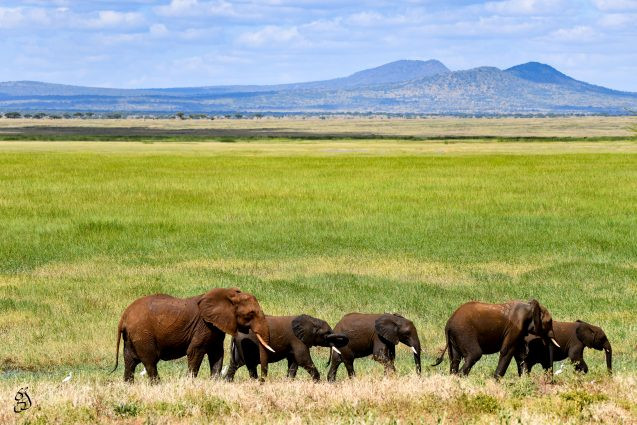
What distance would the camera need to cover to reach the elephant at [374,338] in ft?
46.8

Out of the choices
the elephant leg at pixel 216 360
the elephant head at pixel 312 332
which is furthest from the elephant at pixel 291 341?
the elephant leg at pixel 216 360

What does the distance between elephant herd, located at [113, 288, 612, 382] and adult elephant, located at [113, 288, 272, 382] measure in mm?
12

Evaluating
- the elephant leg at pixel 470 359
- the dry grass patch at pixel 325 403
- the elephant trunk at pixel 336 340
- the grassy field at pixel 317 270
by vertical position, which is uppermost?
the elephant trunk at pixel 336 340

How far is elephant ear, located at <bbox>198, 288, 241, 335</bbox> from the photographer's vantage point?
42.3ft

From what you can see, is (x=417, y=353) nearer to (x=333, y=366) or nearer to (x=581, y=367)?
(x=333, y=366)

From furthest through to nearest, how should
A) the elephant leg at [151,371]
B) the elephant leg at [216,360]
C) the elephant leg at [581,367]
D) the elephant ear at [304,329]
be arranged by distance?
the elephant leg at [581,367], the elephant ear at [304,329], the elephant leg at [216,360], the elephant leg at [151,371]

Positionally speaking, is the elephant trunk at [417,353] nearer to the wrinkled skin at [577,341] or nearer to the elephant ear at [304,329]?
the elephant ear at [304,329]

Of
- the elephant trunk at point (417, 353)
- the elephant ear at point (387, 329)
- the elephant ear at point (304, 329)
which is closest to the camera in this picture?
the elephant ear at point (304, 329)

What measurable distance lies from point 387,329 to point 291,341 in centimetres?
135

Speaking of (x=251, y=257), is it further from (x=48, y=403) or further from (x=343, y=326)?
(x=48, y=403)

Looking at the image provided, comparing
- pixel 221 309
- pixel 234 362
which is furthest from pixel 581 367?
pixel 221 309

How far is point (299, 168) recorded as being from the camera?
65000mm

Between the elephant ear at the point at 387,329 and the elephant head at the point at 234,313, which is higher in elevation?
the elephant head at the point at 234,313
